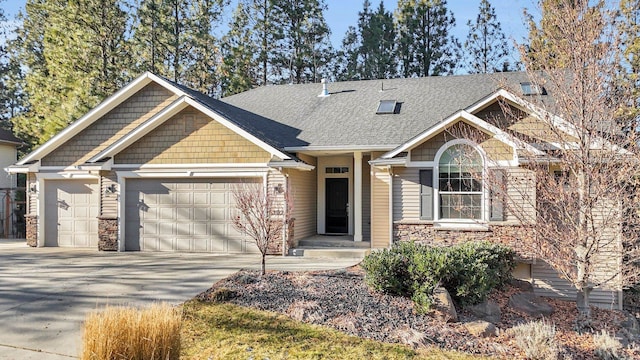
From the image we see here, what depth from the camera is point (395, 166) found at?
12078 millimetres

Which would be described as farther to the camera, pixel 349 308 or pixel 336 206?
pixel 336 206

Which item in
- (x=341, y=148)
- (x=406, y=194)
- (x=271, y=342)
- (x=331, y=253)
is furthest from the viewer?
(x=341, y=148)

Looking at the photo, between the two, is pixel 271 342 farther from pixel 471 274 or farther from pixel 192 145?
pixel 192 145

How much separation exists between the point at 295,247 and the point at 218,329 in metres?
6.78

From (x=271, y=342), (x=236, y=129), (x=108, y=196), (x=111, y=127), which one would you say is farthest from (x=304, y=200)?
(x=271, y=342)

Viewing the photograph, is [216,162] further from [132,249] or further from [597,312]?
[597,312]

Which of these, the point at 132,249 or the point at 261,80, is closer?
the point at 132,249

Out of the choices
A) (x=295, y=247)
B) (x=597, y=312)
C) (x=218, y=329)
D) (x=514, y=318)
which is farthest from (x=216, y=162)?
(x=597, y=312)

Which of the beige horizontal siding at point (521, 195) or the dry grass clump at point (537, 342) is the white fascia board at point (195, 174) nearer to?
the beige horizontal siding at point (521, 195)

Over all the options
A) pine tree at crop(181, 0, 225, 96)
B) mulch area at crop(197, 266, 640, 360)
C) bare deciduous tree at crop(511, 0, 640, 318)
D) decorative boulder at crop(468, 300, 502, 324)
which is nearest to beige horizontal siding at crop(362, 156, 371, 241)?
mulch area at crop(197, 266, 640, 360)

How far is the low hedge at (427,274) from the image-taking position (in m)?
7.56

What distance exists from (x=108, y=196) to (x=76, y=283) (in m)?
5.20

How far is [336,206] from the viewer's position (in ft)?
50.4

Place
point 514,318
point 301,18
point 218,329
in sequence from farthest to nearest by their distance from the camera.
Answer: point 301,18 < point 514,318 < point 218,329
